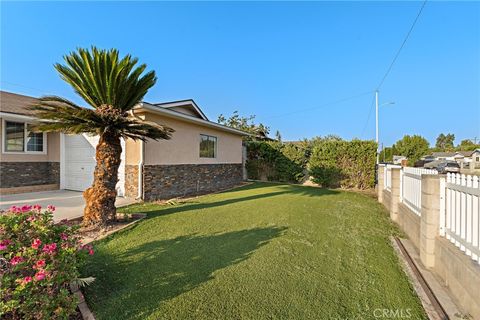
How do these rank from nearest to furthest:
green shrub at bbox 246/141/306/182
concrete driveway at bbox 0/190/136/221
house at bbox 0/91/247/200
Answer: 1. concrete driveway at bbox 0/190/136/221
2. house at bbox 0/91/247/200
3. green shrub at bbox 246/141/306/182

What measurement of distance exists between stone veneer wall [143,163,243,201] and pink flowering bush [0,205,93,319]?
6233mm

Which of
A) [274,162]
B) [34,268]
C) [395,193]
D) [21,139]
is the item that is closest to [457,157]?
[274,162]

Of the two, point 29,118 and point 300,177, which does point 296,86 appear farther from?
point 29,118

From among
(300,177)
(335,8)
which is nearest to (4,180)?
(300,177)

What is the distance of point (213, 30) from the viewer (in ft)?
42.6

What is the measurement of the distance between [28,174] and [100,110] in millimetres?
7958

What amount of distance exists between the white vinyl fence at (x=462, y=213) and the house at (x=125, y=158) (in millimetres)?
8431

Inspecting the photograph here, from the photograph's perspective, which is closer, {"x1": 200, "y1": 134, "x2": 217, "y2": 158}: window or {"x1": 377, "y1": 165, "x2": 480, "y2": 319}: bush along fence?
{"x1": 377, "y1": 165, "x2": 480, "y2": 319}: bush along fence

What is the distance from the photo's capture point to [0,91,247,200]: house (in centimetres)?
889

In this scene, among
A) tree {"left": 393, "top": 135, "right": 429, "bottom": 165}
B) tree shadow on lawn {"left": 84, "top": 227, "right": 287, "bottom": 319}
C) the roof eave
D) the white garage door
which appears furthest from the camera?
tree {"left": 393, "top": 135, "right": 429, "bottom": 165}

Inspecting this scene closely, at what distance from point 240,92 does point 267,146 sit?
9495 mm

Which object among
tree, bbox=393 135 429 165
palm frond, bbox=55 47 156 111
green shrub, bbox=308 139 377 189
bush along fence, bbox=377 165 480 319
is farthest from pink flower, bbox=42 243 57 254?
tree, bbox=393 135 429 165

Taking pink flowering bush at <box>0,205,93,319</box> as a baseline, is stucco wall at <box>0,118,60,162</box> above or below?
above

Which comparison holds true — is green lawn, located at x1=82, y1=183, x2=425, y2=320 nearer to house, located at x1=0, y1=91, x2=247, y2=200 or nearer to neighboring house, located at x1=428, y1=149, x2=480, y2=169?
house, located at x1=0, y1=91, x2=247, y2=200
